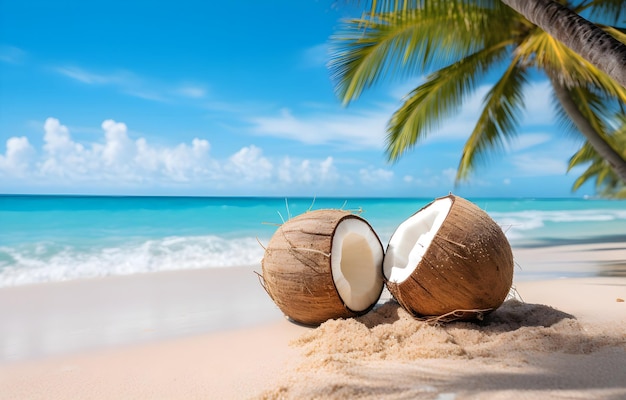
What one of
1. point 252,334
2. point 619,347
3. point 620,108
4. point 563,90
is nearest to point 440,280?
point 619,347

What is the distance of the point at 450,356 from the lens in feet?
9.10

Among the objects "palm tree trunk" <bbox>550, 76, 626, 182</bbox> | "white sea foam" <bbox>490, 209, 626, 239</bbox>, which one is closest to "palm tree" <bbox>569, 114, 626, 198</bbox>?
"white sea foam" <bbox>490, 209, 626, 239</bbox>

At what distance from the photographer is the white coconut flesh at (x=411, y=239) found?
3492mm

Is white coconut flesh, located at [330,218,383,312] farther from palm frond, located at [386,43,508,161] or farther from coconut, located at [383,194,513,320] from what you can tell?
palm frond, located at [386,43,508,161]

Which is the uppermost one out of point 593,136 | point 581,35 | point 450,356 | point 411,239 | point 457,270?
point 581,35

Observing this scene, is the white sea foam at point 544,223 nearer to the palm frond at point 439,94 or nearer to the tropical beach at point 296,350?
the palm frond at point 439,94

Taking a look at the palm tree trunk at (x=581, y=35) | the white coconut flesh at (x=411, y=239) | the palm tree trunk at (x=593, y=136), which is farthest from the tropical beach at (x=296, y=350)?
the palm tree trunk at (x=593, y=136)

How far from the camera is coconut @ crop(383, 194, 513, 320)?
328cm

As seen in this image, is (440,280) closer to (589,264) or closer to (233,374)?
(233,374)

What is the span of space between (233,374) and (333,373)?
612 millimetres

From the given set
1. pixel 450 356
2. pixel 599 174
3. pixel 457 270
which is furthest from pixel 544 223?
pixel 450 356

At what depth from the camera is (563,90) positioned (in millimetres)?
8578

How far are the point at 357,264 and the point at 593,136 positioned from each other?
6564 millimetres

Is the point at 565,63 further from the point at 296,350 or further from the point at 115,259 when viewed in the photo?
the point at 115,259
